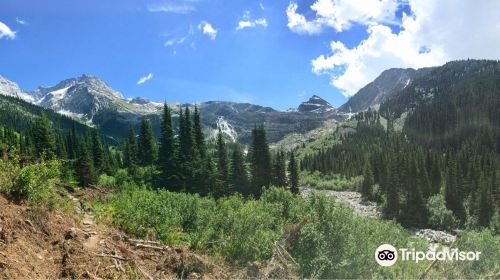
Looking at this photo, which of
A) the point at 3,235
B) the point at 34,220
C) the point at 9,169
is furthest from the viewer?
the point at 9,169

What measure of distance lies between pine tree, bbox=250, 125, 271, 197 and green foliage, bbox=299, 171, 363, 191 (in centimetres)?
7026

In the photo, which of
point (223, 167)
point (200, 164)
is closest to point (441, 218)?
point (223, 167)

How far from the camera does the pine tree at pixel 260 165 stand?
238ft

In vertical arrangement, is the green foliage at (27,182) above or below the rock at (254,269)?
above

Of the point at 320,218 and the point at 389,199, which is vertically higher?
the point at 320,218

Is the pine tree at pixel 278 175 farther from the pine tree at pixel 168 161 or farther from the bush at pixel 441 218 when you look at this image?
the bush at pixel 441 218

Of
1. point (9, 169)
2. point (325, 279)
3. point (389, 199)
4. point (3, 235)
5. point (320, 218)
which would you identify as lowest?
point (389, 199)

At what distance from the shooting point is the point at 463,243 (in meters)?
25.7

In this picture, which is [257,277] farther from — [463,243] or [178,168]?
[178,168]

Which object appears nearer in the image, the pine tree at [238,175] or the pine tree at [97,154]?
the pine tree at [238,175]

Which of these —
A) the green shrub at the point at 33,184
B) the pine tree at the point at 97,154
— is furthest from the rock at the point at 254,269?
the pine tree at the point at 97,154

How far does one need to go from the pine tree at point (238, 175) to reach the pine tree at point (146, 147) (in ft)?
48.8

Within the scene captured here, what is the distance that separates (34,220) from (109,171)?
219 ft

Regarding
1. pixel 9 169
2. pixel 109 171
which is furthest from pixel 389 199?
pixel 9 169
